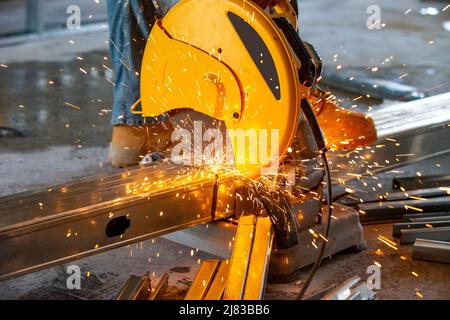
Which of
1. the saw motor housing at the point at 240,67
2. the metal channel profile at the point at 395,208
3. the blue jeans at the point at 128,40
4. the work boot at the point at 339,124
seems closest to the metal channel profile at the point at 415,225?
the metal channel profile at the point at 395,208

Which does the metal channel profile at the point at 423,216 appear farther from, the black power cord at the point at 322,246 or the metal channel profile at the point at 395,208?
the black power cord at the point at 322,246

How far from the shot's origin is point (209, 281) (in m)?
2.90

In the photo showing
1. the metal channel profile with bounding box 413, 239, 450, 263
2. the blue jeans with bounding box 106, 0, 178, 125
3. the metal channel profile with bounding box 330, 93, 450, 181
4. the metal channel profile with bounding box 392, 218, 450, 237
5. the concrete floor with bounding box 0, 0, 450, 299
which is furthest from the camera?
the blue jeans with bounding box 106, 0, 178, 125

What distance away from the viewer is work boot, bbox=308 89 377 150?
3.47 m

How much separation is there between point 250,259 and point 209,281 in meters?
0.18

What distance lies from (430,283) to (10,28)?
6033 mm

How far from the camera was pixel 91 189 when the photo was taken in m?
2.97

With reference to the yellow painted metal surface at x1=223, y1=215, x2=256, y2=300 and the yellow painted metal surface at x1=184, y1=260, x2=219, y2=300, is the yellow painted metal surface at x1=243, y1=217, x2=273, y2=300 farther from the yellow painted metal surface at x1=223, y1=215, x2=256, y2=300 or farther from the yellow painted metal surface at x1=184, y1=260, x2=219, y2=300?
the yellow painted metal surface at x1=184, y1=260, x2=219, y2=300

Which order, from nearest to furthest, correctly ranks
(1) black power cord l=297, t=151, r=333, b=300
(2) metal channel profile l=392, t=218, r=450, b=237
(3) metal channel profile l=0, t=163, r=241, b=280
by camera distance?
(3) metal channel profile l=0, t=163, r=241, b=280
(1) black power cord l=297, t=151, r=333, b=300
(2) metal channel profile l=392, t=218, r=450, b=237

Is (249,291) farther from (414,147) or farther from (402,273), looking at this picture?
(414,147)

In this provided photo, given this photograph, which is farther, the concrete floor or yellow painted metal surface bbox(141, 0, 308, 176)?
the concrete floor

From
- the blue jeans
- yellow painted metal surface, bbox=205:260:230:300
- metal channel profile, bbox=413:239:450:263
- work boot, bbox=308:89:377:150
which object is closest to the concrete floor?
metal channel profile, bbox=413:239:450:263

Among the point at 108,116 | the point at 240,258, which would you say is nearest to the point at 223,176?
the point at 240,258
